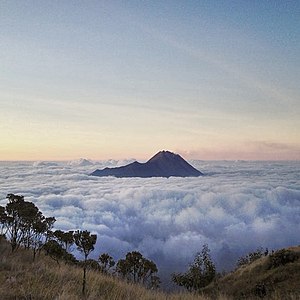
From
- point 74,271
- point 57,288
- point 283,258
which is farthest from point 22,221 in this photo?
point 283,258

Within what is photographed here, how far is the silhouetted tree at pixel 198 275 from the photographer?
47.8 m

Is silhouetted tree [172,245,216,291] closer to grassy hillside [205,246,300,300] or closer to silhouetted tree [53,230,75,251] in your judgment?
grassy hillside [205,246,300,300]

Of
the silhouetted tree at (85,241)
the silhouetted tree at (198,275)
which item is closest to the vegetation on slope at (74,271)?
the silhouetted tree at (85,241)

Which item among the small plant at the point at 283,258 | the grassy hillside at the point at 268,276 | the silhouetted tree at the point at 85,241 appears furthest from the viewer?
the small plant at the point at 283,258

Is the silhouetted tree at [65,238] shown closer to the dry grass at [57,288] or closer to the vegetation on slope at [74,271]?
the vegetation on slope at [74,271]

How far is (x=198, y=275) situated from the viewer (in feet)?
163

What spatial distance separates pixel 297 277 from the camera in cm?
2380

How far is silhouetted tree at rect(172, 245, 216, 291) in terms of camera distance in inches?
1882

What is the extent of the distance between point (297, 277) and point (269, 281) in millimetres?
2223

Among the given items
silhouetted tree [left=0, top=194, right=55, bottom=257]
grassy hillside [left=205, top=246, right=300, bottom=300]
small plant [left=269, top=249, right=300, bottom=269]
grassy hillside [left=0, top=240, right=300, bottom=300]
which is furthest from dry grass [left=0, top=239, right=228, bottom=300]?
small plant [left=269, top=249, right=300, bottom=269]

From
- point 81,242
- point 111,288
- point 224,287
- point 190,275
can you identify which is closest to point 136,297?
point 111,288

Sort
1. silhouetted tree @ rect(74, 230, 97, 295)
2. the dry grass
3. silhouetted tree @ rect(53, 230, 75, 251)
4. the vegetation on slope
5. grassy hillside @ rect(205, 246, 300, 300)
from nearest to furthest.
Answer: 1. the dry grass
2. the vegetation on slope
3. silhouetted tree @ rect(74, 230, 97, 295)
4. silhouetted tree @ rect(53, 230, 75, 251)
5. grassy hillside @ rect(205, 246, 300, 300)

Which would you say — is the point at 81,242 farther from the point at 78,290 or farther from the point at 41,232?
the point at 41,232

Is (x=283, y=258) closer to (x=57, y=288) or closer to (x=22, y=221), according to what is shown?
(x=22, y=221)
